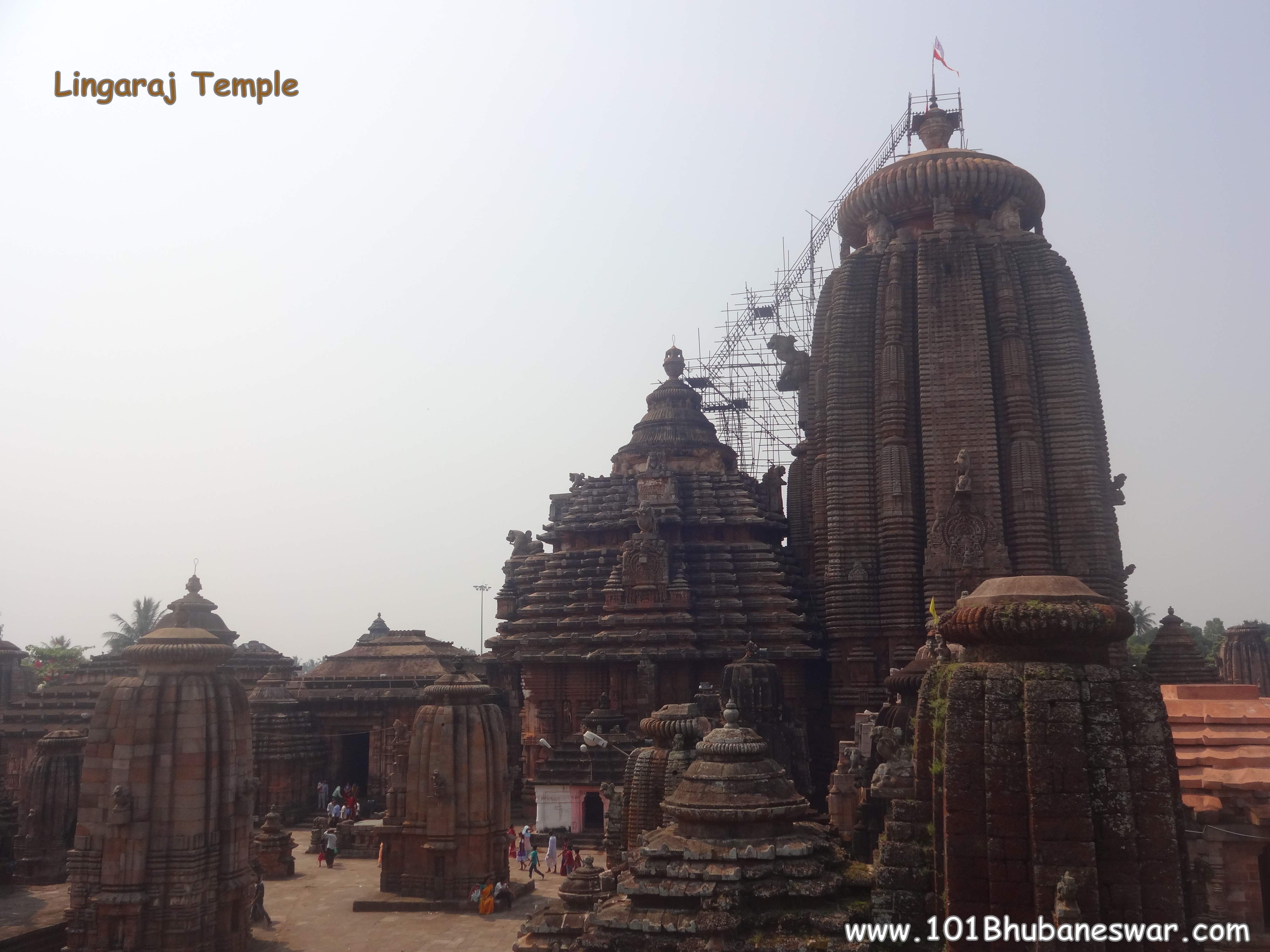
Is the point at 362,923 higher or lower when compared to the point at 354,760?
lower

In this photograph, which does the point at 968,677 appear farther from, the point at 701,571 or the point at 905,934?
the point at 701,571

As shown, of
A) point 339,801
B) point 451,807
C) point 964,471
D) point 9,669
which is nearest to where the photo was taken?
point 451,807

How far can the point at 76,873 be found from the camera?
1577 centimetres

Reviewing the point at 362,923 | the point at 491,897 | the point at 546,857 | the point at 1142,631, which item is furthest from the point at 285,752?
the point at 1142,631

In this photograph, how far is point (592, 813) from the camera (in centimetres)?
2961

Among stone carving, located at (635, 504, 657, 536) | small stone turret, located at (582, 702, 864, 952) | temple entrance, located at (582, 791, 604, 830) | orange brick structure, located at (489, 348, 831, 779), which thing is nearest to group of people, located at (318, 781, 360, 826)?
orange brick structure, located at (489, 348, 831, 779)

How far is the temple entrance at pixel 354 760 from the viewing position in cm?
3800

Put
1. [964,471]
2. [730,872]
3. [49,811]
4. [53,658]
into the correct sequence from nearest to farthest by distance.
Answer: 1. [730,872]
2. [49,811]
3. [964,471]
4. [53,658]

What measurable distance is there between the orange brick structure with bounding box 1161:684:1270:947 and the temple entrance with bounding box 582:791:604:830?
17134 mm

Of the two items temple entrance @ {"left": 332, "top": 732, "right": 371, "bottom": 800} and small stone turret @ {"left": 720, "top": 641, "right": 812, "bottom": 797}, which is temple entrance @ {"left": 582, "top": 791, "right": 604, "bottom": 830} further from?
temple entrance @ {"left": 332, "top": 732, "right": 371, "bottom": 800}

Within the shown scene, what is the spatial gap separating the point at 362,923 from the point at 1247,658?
3608 centimetres

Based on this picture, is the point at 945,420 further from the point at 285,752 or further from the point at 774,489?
the point at 285,752

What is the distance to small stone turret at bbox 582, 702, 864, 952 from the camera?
1119cm

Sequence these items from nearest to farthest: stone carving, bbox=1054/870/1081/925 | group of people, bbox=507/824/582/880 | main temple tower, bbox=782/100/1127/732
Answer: stone carving, bbox=1054/870/1081/925 → group of people, bbox=507/824/582/880 → main temple tower, bbox=782/100/1127/732
